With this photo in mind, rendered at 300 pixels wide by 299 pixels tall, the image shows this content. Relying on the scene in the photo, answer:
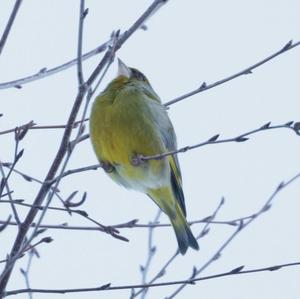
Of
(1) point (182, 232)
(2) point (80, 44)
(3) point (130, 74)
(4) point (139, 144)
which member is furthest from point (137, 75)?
(2) point (80, 44)

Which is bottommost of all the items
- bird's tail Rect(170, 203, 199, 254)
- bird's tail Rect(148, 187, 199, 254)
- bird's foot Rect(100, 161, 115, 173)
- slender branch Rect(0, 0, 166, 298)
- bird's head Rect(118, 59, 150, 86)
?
slender branch Rect(0, 0, 166, 298)

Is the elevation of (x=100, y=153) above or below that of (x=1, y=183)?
above

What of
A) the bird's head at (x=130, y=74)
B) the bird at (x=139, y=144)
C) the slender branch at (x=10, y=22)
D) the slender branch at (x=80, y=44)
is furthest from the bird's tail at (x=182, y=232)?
the slender branch at (x=10, y=22)

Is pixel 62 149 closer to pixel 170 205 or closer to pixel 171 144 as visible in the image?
pixel 171 144

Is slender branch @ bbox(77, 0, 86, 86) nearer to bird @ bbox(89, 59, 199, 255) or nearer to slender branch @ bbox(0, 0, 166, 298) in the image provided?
slender branch @ bbox(0, 0, 166, 298)

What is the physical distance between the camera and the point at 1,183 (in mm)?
3182

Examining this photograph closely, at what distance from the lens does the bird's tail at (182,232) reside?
5.02 m

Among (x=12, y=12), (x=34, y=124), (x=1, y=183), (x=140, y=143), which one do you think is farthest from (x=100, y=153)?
(x=12, y=12)

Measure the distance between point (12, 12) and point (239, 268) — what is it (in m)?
1.60

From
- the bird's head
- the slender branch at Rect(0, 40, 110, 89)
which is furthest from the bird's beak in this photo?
the slender branch at Rect(0, 40, 110, 89)

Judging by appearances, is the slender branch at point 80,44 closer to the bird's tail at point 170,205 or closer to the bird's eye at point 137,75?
the bird's tail at point 170,205

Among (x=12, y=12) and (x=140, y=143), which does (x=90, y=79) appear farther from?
(x=140, y=143)

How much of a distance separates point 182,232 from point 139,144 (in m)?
0.84

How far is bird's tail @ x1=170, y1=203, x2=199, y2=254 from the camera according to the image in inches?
198
